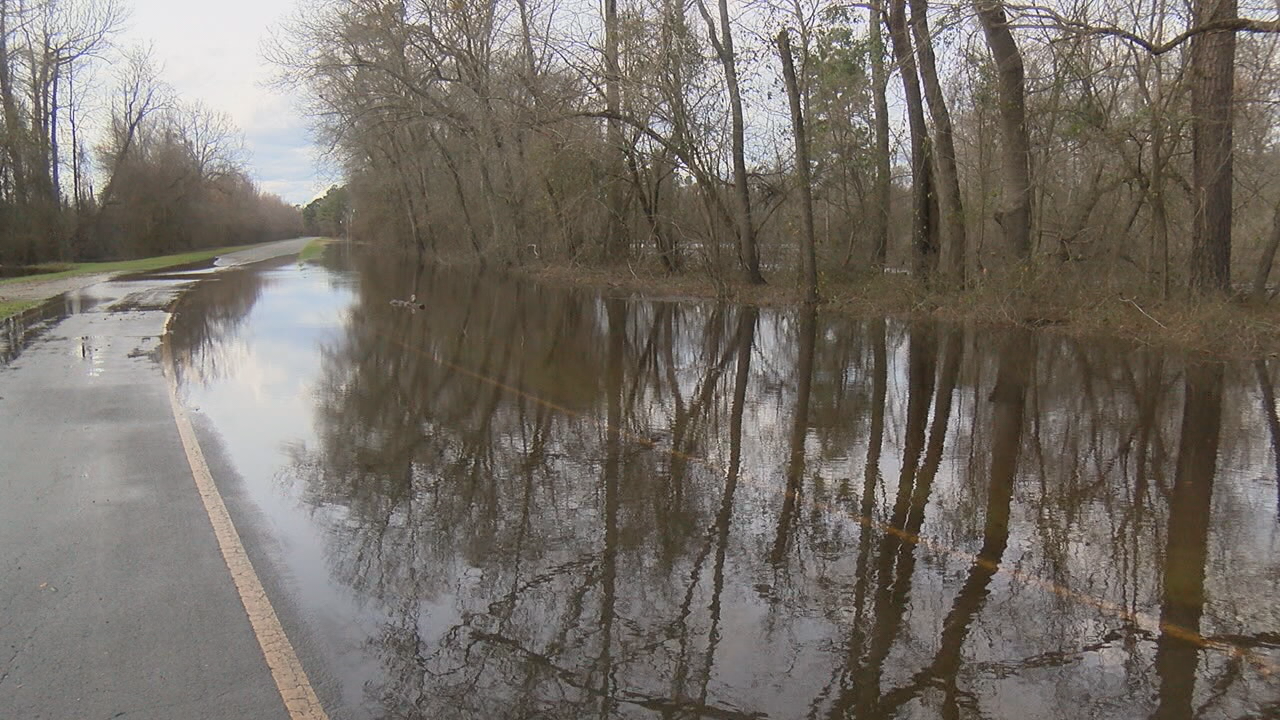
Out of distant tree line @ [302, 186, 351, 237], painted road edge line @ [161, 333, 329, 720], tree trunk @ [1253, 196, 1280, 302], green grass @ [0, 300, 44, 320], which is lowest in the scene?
painted road edge line @ [161, 333, 329, 720]

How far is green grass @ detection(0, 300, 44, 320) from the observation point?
20.7m

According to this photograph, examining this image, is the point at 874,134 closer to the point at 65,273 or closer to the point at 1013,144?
the point at 1013,144

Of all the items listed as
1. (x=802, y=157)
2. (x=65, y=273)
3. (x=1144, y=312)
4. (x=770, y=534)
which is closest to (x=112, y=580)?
(x=770, y=534)

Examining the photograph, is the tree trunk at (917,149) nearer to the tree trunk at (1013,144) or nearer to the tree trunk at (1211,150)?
the tree trunk at (1013,144)

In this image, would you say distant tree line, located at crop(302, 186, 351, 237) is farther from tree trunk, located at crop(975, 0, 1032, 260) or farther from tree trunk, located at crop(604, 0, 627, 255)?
tree trunk, located at crop(975, 0, 1032, 260)

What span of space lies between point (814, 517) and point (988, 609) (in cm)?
173

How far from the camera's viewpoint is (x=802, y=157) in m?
21.2

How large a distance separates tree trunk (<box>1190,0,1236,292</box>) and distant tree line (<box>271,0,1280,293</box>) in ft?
0.13

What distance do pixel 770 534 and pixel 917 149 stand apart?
16.3 meters

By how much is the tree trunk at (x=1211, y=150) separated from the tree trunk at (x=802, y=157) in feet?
25.6

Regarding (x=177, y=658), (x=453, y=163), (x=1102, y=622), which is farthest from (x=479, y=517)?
(x=453, y=163)

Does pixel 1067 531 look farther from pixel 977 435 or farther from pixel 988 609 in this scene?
pixel 977 435

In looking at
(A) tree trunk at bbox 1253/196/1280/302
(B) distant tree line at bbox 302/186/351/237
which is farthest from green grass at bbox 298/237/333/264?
(A) tree trunk at bbox 1253/196/1280/302

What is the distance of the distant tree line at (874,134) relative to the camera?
16.3m
